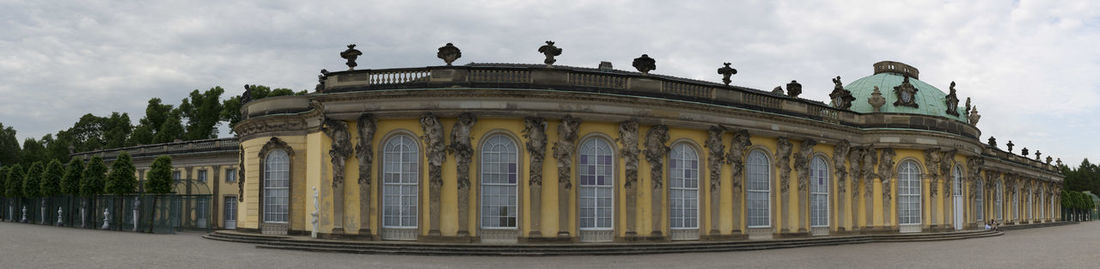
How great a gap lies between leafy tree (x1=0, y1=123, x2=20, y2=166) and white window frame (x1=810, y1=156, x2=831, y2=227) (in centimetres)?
9067

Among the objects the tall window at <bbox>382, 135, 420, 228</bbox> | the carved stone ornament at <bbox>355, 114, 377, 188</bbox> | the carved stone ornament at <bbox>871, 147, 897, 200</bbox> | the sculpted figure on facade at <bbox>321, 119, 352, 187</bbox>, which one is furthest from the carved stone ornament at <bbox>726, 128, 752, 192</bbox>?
the sculpted figure on facade at <bbox>321, 119, 352, 187</bbox>

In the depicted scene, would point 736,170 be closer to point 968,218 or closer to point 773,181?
point 773,181

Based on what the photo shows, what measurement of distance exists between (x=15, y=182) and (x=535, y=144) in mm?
46591

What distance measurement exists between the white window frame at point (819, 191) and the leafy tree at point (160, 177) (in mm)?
31323

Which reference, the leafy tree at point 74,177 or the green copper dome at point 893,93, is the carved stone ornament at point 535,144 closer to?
the green copper dome at point 893,93

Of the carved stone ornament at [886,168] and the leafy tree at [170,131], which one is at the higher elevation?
the leafy tree at [170,131]

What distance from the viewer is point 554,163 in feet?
95.3

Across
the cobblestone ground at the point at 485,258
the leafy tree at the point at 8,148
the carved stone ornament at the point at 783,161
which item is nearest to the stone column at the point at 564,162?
the cobblestone ground at the point at 485,258

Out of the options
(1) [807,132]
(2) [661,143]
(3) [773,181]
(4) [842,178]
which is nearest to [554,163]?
(2) [661,143]

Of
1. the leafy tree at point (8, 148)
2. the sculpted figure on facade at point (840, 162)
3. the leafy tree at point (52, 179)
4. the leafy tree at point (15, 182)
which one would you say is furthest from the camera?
the leafy tree at point (8, 148)

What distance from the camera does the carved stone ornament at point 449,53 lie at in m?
29.2

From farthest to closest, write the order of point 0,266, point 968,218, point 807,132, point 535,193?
1. point 968,218
2. point 807,132
3. point 535,193
4. point 0,266

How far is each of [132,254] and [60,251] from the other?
9.90 feet

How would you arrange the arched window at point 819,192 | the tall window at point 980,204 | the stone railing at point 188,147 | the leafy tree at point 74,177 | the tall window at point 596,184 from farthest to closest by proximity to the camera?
the stone railing at point 188,147, the tall window at point 980,204, the leafy tree at point 74,177, the arched window at point 819,192, the tall window at point 596,184
